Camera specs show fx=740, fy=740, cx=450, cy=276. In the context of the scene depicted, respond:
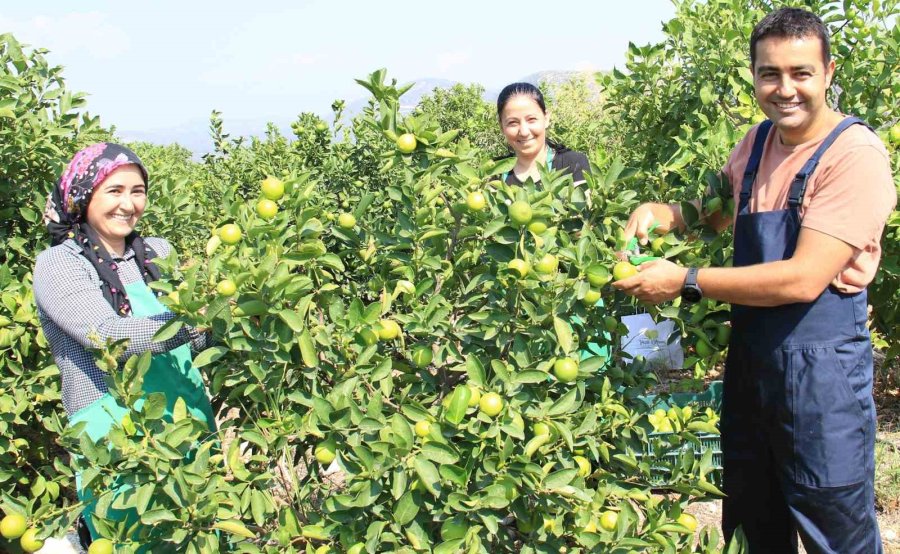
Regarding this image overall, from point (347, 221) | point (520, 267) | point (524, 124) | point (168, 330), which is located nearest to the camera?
point (520, 267)

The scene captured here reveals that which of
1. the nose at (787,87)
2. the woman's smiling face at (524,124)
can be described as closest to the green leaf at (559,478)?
the nose at (787,87)

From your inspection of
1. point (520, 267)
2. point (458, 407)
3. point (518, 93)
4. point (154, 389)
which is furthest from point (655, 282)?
point (518, 93)

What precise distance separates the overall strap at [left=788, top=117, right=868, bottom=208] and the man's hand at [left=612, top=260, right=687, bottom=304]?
30cm

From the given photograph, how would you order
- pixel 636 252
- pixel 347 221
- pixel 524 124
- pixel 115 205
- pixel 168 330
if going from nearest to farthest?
pixel 168 330 → pixel 636 252 → pixel 347 221 → pixel 115 205 → pixel 524 124

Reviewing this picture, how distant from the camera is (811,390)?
66.8 inches

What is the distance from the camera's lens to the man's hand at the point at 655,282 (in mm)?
1658

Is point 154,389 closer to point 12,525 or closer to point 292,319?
point 12,525

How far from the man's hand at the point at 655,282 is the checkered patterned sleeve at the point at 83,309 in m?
1.02

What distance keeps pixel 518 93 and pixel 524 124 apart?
0.15m

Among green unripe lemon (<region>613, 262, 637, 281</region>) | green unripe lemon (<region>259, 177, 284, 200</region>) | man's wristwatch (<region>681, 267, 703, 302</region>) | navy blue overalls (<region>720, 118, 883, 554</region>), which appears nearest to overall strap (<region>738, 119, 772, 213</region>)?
navy blue overalls (<region>720, 118, 883, 554</region>)

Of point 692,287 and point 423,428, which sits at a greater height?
point 692,287

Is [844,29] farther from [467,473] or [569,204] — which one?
[467,473]

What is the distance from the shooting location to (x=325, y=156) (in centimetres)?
451

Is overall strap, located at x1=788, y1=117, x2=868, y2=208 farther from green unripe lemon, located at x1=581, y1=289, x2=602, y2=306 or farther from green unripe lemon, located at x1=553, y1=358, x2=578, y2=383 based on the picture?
green unripe lemon, located at x1=553, y1=358, x2=578, y2=383
